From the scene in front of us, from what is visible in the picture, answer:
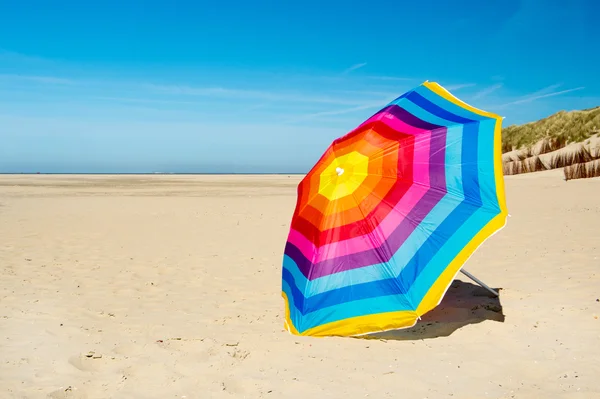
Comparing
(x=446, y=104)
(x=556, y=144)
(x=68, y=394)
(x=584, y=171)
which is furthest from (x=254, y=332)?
(x=556, y=144)

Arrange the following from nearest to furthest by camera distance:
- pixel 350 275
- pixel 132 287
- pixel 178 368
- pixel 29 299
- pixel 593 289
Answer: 1. pixel 178 368
2. pixel 350 275
3. pixel 593 289
4. pixel 29 299
5. pixel 132 287

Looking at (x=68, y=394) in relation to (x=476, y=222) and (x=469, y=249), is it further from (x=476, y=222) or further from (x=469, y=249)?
(x=476, y=222)

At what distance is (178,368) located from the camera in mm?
3818

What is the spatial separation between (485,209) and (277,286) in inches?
143

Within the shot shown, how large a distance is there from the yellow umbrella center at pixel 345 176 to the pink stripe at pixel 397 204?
1.35 feet

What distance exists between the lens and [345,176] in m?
4.31

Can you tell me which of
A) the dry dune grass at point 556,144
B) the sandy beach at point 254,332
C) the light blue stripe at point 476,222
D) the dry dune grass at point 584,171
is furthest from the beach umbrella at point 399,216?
the dry dune grass at point 556,144

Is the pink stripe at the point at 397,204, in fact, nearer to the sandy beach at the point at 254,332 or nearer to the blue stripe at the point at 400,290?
the blue stripe at the point at 400,290

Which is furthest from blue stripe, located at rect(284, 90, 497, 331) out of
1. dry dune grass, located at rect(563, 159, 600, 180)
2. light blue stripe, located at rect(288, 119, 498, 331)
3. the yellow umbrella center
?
dry dune grass, located at rect(563, 159, 600, 180)

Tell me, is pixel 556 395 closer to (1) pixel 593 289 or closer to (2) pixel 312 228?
(2) pixel 312 228

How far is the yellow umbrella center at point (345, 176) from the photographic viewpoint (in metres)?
4.22

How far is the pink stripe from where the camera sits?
4.02 m

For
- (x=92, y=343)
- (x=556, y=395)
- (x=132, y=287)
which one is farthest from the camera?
(x=132, y=287)

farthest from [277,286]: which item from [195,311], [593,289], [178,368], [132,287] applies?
[593,289]
